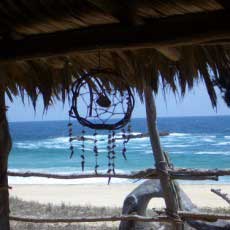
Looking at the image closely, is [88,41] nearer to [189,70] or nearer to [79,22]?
[79,22]

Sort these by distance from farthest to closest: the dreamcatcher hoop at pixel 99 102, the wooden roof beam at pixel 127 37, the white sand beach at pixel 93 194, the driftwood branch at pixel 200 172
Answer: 1. the white sand beach at pixel 93 194
2. the driftwood branch at pixel 200 172
3. the dreamcatcher hoop at pixel 99 102
4. the wooden roof beam at pixel 127 37

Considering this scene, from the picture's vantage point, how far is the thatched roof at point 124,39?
1812 mm

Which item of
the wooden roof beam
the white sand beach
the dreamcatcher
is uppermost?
the wooden roof beam

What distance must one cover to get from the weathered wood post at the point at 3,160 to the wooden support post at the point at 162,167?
901 millimetres

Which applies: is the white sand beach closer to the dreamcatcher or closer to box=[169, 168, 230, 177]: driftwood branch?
box=[169, 168, 230, 177]: driftwood branch

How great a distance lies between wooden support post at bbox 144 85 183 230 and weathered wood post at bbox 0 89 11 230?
901 mm

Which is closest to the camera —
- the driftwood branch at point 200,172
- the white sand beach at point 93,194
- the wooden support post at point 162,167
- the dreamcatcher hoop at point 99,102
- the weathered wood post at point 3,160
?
the dreamcatcher hoop at point 99,102

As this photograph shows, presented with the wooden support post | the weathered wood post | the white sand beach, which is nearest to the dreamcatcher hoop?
the weathered wood post

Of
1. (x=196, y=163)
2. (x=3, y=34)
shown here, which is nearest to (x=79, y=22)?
(x=3, y=34)

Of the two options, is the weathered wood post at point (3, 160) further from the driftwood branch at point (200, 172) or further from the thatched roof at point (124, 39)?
the driftwood branch at point (200, 172)

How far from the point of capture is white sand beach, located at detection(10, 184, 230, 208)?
1097 cm

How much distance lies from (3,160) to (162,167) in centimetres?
104

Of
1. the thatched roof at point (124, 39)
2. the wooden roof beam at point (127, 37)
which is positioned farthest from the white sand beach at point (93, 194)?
the wooden roof beam at point (127, 37)

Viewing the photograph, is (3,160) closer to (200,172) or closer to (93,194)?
(200,172)
